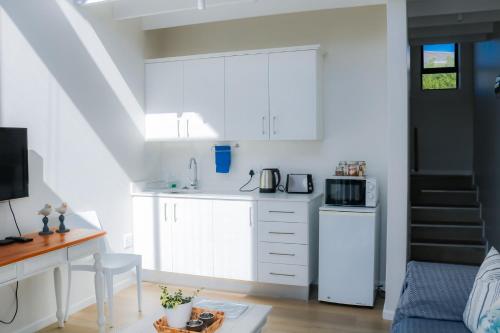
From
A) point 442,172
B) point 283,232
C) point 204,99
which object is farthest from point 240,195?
point 442,172

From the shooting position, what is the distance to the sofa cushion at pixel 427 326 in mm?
2230

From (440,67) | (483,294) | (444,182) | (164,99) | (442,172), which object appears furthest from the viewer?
(440,67)

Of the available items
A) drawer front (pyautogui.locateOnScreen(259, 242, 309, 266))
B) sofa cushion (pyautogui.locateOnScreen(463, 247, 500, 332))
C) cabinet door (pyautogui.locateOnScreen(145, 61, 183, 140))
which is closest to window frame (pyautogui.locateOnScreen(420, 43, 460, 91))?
cabinet door (pyautogui.locateOnScreen(145, 61, 183, 140))

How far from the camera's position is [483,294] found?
84.7 inches

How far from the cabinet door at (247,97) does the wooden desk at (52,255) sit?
1720mm

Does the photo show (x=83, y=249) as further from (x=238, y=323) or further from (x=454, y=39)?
(x=454, y=39)

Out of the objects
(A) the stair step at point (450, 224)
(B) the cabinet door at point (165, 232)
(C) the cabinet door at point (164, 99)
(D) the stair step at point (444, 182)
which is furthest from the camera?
(D) the stair step at point (444, 182)

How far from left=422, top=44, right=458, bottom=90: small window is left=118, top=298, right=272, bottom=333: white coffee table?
22.2 ft

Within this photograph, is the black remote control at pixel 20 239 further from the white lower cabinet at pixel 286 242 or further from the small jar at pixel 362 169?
the small jar at pixel 362 169

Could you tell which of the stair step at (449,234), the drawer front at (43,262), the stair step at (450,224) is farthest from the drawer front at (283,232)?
the stair step at (450,224)

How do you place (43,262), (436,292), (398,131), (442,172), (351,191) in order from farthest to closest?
(442,172) → (351,191) → (398,131) → (43,262) → (436,292)

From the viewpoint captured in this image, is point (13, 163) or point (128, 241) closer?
point (13, 163)

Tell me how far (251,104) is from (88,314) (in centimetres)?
236

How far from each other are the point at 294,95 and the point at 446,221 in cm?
323
